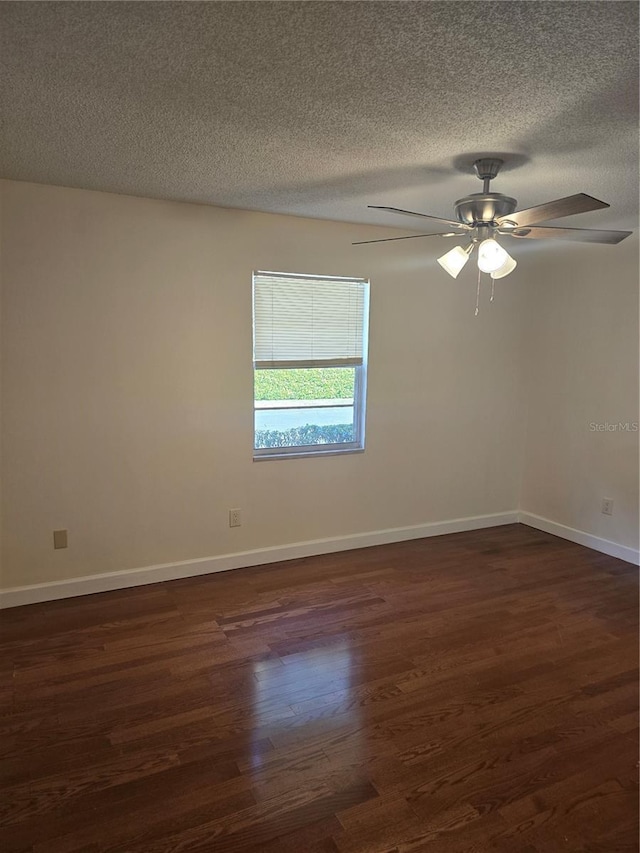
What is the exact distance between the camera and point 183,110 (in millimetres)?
1921

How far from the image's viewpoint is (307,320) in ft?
12.2

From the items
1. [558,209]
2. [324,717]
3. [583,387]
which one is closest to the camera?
[558,209]

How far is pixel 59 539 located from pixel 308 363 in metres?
1.86

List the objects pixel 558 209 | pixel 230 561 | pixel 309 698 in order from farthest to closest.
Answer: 1. pixel 230 561
2. pixel 309 698
3. pixel 558 209

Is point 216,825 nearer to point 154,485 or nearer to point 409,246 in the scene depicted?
point 154,485

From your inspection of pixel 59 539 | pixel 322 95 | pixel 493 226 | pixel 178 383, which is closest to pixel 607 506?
pixel 493 226

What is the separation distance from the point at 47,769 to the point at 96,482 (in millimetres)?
→ 1590

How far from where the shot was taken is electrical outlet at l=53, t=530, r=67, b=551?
3195mm

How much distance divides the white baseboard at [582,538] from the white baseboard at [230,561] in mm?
151

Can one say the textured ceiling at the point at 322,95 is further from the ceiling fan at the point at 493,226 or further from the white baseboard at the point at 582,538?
the white baseboard at the point at 582,538

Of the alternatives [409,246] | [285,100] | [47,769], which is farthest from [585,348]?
[47,769]

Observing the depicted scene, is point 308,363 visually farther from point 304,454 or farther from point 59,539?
point 59,539

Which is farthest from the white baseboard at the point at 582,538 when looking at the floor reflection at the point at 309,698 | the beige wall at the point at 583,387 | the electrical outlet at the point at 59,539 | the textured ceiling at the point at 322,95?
the electrical outlet at the point at 59,539

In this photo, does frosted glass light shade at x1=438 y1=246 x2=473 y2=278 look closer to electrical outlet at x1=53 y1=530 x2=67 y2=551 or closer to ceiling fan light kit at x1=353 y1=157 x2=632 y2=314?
ceiling fan light kit at x1=353 y1=157 x2=632 y2=314
